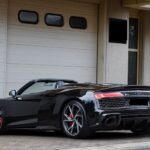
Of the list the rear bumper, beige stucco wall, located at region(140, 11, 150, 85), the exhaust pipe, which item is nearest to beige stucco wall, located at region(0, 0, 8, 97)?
beige stucco wall, located at region(140, 11, 150, 85)

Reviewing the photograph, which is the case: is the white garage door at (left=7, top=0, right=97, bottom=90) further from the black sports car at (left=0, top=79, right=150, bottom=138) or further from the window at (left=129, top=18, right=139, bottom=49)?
the black sports car at (left=0, top=79, right=150, bottom=138)

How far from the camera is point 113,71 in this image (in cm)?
1777

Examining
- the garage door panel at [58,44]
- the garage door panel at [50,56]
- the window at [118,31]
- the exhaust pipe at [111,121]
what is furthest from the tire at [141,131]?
the window at [118,31]

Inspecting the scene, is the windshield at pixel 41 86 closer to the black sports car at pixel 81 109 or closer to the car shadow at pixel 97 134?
the black sports car at pixel 81 109

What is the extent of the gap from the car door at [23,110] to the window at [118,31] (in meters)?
7.40

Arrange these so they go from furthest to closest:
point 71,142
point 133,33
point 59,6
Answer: point 133,33, point 59,6, point 71,142

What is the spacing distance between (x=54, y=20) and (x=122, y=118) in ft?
24.6

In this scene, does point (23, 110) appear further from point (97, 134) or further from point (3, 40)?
point (3, 40)

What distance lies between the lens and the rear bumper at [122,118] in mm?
9492

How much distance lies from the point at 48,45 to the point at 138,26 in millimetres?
4444

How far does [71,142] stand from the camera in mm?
9477

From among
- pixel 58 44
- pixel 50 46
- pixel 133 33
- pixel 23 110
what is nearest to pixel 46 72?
pixel 50 46

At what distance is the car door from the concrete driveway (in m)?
0.26

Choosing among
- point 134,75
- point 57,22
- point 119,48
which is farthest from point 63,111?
point 134,75
